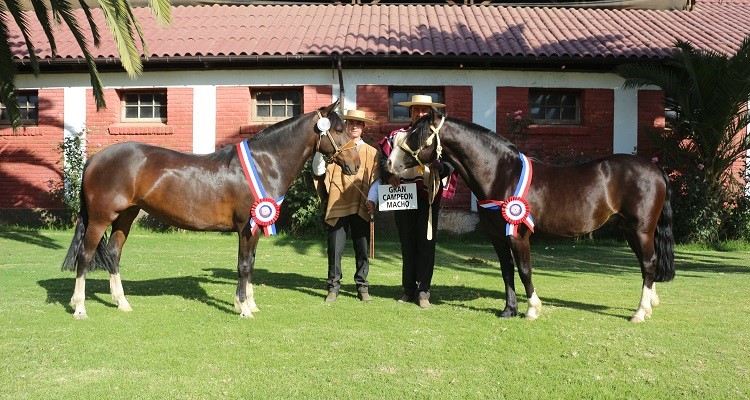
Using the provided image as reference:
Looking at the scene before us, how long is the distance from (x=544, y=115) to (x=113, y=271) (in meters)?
11.2

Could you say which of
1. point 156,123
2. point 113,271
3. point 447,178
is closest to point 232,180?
point 113,271

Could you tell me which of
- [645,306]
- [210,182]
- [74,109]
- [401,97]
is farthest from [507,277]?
[74,109]

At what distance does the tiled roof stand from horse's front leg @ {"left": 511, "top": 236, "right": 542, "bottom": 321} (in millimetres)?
8676

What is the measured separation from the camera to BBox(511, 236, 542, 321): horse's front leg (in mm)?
6258

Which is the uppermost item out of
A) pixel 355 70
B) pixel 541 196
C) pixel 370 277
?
pixel 355 70

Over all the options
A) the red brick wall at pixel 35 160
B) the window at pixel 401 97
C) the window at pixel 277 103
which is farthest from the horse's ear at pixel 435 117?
the red brick wall at pixel 35 160

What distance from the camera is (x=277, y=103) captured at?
15.3 meters

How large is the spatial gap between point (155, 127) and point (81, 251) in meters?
9.16

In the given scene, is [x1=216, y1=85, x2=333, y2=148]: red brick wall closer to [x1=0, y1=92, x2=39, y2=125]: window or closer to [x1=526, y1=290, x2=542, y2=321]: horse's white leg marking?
[x1=0, y1=92, x2=39, y2=125]: window

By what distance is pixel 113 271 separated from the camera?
679 cm

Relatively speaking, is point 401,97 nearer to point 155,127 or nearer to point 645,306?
point 155,127

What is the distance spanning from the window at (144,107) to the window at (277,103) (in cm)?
230

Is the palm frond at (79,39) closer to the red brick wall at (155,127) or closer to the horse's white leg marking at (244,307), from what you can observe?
the horse's white leg marking at (244,307)

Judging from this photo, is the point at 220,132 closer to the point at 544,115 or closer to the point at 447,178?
the point at 544,115
